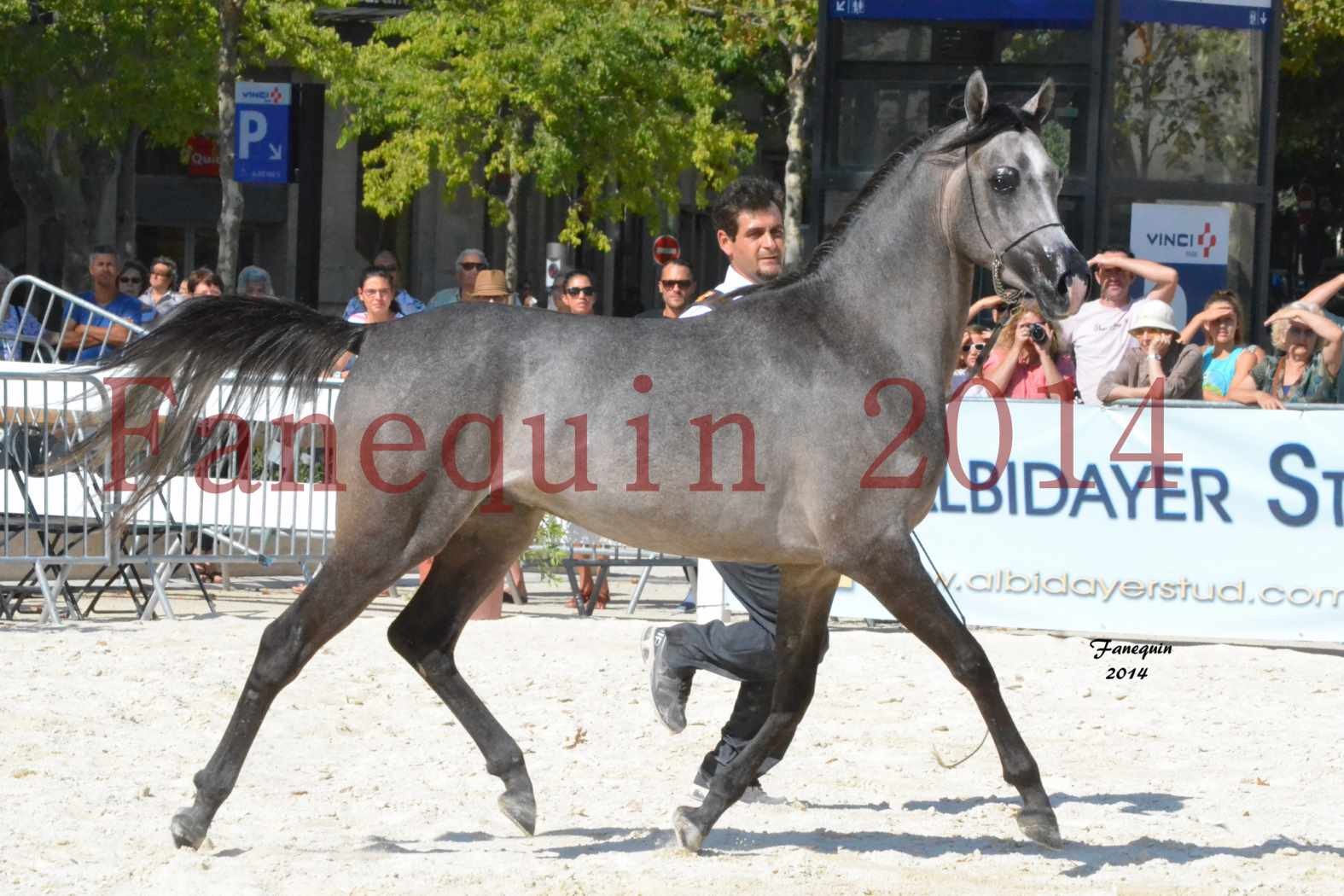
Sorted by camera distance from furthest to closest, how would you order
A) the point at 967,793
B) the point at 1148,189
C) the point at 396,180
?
1. the point at 396,180
2. the point at 1148,189
3. the point at 967,793

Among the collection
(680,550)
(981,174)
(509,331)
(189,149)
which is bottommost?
(680,550)

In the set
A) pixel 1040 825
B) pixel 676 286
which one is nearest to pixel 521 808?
pixel 1040 825

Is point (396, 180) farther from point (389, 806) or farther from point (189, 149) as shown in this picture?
point (389, 806)

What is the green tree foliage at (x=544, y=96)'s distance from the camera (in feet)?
82.9

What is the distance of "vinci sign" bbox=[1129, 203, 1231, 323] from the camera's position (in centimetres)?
1301

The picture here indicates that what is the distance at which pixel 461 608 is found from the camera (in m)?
5.69

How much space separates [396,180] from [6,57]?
5354 mm

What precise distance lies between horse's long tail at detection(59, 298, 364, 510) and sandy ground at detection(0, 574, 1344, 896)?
1.14m

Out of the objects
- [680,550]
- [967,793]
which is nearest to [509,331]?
[680,550]

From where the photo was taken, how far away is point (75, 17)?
875 inches

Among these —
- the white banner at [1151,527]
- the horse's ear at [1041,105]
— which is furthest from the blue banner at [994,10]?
the horse's ear at [1041,105]

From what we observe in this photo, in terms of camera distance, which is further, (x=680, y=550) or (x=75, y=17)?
(x=75, y=17)

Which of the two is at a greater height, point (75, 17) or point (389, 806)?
point (75, 17)

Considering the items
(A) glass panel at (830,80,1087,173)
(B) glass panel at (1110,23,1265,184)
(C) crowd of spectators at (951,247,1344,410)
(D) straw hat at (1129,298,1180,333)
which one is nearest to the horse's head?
(C) crowd of spectators at (951,247,1344,410)
